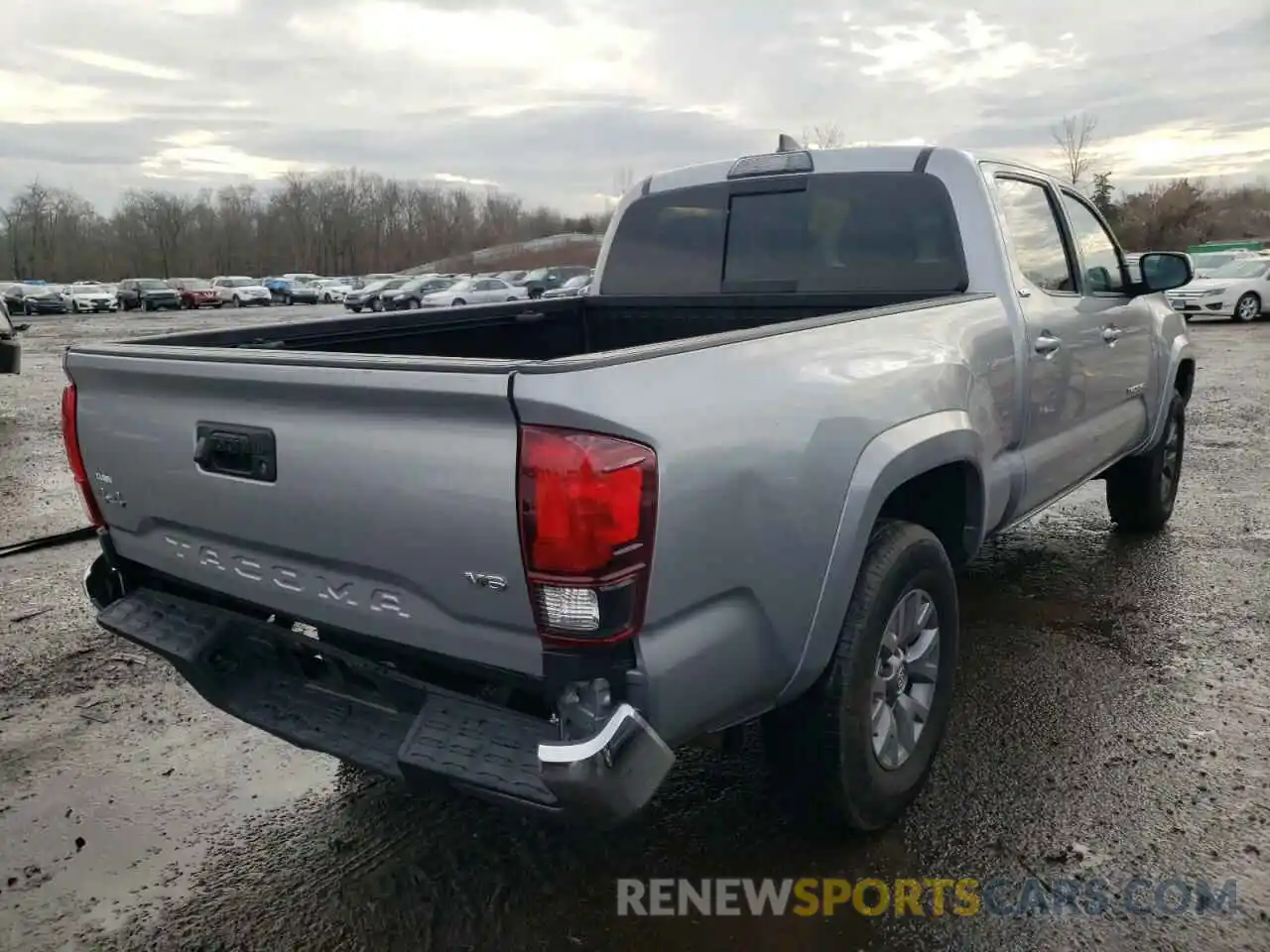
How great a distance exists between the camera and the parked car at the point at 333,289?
60344 millimetres

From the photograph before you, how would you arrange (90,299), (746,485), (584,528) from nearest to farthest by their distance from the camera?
(584,528) → (746,485) → (90,299)

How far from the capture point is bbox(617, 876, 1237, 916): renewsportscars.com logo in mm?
2654

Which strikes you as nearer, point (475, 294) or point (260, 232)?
point (475, 294)

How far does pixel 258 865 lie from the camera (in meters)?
2.95

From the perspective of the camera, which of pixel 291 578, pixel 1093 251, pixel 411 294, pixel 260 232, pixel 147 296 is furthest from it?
pixel 260 232

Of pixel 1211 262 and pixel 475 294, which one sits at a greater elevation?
pixel 1211 262

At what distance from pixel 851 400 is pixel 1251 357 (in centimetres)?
1632

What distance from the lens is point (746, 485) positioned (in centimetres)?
229

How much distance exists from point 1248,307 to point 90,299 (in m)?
48.7

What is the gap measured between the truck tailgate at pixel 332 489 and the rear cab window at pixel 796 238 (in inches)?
99.2

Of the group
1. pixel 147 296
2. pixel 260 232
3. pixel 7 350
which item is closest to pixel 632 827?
pixel 7 350

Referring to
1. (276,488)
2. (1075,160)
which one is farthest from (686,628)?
(1075,160)

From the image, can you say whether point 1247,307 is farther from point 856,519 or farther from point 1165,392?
point 856,519

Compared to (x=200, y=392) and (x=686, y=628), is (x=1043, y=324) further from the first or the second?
(x=200, y=392)
